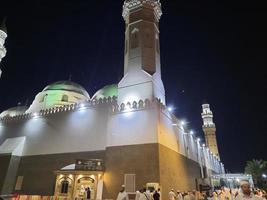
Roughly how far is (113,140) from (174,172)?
16.9ft

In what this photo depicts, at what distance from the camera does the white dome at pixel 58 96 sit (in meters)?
25.3

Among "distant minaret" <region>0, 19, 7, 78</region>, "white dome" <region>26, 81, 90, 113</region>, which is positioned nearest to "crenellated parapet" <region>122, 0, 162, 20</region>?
"white dome" <region>26, 81, 90, 113</region>

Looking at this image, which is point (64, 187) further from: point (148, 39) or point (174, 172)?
point (148, 39)

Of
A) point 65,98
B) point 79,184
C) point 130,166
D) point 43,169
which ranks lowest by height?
point 79,184

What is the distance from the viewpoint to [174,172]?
55.3 feet

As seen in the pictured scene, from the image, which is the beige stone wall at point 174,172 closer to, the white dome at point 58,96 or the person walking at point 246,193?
the person walking at point 246,193

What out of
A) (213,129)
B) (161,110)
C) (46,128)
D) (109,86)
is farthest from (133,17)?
(213,129)

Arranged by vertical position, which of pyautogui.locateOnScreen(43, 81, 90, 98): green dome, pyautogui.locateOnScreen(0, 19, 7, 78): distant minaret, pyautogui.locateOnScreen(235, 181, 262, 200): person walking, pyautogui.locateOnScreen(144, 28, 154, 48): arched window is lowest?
pyautogui.locateOnScreen(235, 181, 262, 200): person walking

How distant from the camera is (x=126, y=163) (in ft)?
49.9

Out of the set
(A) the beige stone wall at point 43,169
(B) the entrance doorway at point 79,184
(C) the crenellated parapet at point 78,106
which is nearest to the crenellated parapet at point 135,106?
(C) the crenellated parapet at point 78,106

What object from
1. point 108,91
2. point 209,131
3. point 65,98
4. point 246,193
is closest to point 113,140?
point 108,91

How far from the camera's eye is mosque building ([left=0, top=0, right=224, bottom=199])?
49.7ft

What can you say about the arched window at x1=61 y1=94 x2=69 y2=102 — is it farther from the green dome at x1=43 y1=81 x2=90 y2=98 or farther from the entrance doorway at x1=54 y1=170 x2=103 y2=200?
the entrance doorway at x1=54 y1=170 x2=103 y2=200

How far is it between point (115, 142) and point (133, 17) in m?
11.9
